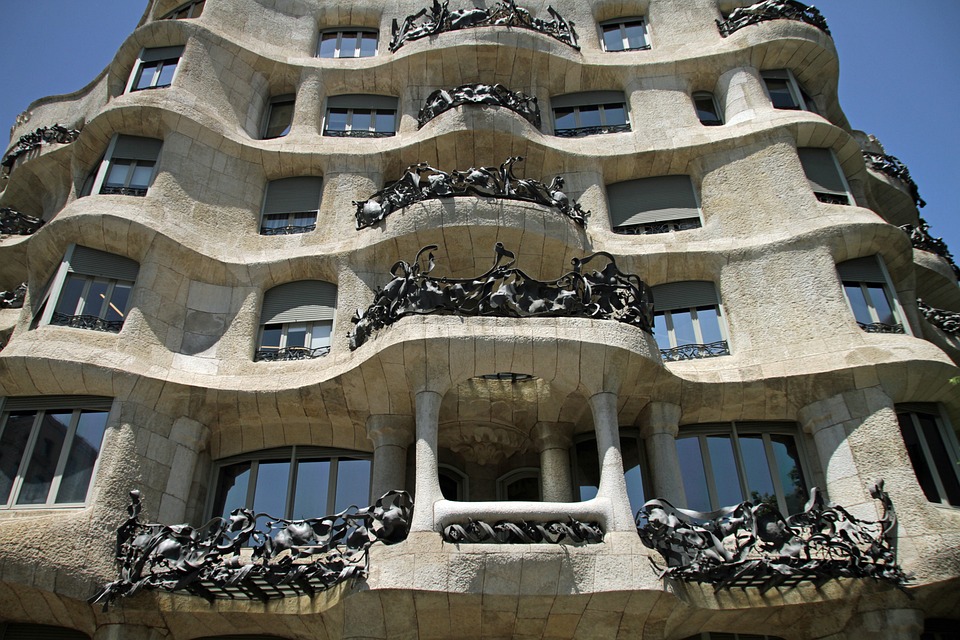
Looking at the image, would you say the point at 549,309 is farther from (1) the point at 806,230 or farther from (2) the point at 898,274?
(2) the point at 898,274

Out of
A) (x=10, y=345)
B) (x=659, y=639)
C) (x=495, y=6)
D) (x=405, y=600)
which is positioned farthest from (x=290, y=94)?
(x=659, y=639)

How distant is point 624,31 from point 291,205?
10400 millimetres

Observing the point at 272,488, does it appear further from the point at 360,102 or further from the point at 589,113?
the point at 589,113

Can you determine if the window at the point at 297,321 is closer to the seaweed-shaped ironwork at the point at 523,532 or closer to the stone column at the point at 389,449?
the stone column at the point at 389,449

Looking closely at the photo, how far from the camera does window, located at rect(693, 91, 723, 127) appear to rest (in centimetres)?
1877

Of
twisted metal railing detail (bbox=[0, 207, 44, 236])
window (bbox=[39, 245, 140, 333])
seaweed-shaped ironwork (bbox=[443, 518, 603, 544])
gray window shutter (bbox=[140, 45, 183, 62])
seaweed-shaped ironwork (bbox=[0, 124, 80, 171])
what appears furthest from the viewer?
seaweed-shaped ironwork (bbox=[0, 124, 80, 171])

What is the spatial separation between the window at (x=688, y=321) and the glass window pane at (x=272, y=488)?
24.7 ft

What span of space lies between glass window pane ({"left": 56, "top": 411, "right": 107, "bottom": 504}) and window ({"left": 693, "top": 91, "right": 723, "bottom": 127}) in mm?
14658

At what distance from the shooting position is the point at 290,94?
64.9ft

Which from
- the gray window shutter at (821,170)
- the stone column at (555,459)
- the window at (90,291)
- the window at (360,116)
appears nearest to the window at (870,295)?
the gray window shutter at (821,170)

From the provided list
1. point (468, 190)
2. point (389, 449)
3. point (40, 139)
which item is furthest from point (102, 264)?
point (40, 139)

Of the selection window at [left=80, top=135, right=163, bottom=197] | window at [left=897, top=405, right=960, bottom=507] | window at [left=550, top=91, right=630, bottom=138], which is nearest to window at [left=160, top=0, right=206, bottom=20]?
window at [left=80, top=135, right=163, bottom=197]

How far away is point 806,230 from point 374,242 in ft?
28.3

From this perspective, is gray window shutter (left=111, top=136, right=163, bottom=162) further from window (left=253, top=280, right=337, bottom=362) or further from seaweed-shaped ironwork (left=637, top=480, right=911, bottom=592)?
seaweed-shaped ironwork (left=637, top=480, right=911, bottom=592)
